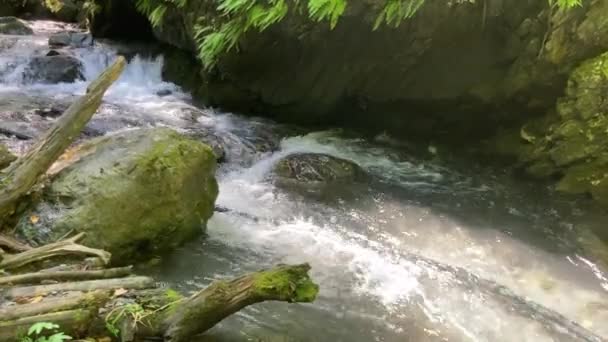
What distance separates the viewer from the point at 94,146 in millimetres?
5277

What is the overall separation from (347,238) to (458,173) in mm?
3037

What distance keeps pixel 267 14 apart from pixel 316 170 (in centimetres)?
226

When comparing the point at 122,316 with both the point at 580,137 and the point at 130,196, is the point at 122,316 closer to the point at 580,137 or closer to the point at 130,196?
the point at 130,196

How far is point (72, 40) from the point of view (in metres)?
13.1

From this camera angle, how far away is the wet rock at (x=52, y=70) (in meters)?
10.8

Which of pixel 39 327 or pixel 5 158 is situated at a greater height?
pixel 5 158

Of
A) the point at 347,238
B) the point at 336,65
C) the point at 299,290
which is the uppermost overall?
the point at 336,65

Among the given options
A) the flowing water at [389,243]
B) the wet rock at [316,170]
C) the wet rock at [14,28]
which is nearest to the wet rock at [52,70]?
the flowing water at [389,243]

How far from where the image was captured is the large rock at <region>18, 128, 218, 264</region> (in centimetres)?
452

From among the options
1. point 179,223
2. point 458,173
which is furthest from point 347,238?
point 458,173

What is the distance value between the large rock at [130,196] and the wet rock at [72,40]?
8.62 m

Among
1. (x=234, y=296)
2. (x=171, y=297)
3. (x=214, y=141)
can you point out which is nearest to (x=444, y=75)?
(x=214, y=141)

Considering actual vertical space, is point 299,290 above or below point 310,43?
below

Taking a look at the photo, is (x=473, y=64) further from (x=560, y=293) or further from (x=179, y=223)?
(x=179, y=223)
